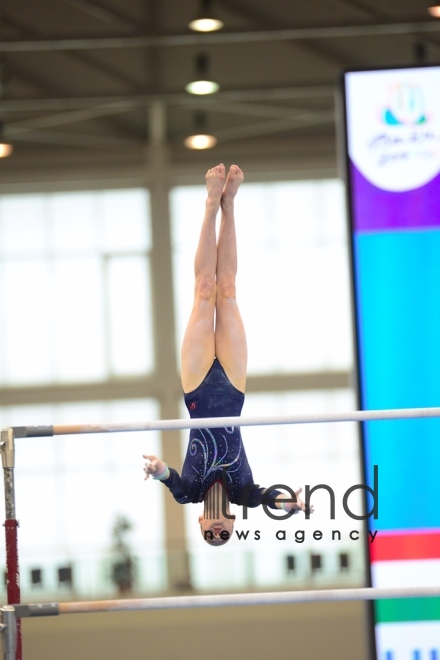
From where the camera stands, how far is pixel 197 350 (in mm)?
3627

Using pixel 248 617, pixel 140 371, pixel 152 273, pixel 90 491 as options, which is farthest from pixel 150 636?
pixel 152 273

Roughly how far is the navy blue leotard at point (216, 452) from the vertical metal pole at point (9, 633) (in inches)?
31.3

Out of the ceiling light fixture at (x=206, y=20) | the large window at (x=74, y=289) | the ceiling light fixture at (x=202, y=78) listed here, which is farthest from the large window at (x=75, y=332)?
the ceiling light fixture at (x=206, y=20)

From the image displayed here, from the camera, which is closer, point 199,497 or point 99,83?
point 199,497

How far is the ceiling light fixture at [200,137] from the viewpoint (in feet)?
35.9

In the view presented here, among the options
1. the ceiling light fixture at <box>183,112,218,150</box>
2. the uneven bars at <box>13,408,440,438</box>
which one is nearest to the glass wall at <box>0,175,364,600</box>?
the ceiling light fixture at <box>183,112,218,150</box>

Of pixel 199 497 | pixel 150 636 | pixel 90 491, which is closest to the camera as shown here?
pixel 199 497

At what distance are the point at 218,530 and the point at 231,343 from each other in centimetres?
70

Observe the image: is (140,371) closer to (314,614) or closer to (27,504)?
(27,504)

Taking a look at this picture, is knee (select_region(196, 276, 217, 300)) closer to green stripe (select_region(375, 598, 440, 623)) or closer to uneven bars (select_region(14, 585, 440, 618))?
uneven bars (select_region(14, 585, 440, 618))

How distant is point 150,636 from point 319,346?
431 centimetres

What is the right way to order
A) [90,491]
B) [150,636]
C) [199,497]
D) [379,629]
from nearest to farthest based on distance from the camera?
[199,497] < [379,629] < [150,636] < [90,491]

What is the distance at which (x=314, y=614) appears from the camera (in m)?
9.63

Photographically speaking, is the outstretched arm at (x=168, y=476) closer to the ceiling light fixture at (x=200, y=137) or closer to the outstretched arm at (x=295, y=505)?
the outstretched arm at (x=295, y=505)
